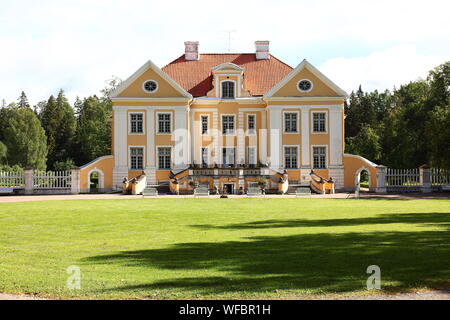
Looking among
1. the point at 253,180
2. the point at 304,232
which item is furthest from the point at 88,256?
the point at 253,180

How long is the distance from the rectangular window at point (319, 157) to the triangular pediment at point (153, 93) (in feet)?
35.3

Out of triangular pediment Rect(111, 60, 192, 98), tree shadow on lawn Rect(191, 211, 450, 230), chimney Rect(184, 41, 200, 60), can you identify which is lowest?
tree shadow on lawn Rect(191, 211, 450, 230)

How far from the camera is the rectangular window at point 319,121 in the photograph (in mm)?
46719

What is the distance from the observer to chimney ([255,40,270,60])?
51844 mm

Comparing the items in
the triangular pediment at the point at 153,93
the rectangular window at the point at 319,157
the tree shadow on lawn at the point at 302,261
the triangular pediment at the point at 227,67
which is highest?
the triangular pediment at the point at 227,67

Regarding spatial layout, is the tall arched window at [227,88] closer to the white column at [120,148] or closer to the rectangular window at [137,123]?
the rectangular window at [137,123]

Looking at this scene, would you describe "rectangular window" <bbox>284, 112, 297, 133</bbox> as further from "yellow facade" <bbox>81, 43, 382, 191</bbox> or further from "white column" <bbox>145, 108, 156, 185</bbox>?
"white column" <bbox>145, 108, 156, 185</bbox>

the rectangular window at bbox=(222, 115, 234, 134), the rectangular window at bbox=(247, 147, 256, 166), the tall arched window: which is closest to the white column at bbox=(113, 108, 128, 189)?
the rectangular window at bbox=(222, 115, 234, 134)

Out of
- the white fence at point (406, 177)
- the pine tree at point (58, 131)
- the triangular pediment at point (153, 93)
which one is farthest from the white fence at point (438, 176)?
the pine tree at point (58, 131)

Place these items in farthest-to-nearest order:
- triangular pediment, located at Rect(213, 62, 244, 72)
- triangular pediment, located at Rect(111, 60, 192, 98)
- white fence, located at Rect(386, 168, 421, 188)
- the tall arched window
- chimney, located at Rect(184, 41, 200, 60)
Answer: chimney, located at Rect(184, 41, 200, 60), the tall arched window, triangular pediment, located at Rect(213, 62, 244, 72), triangular pediment, located at Rect(111, 60, 192, 98), white fence, located at Rect(386, 168, 421, 188)

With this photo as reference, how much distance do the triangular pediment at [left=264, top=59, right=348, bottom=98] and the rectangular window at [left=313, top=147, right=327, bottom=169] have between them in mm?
4221

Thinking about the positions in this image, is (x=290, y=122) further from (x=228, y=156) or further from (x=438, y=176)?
(x=438, y=176)

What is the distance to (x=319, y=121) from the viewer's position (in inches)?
1841

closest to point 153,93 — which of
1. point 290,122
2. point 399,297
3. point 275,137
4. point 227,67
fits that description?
point 227,67
